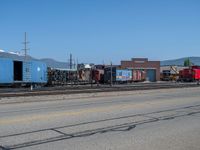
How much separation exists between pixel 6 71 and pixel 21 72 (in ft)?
10.6

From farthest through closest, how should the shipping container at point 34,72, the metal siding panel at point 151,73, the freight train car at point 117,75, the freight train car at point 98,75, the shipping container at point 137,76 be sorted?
the metal siding panel at point 151,73 → the shipping container at point 137,76 → the freight train car at point 117,75 → the freight train car at point 98,75 → the shipping container at point 34,72

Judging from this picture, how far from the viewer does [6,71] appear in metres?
40.2

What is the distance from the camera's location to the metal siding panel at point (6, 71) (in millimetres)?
39719

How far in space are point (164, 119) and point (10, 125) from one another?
5585 mm

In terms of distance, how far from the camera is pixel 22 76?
43.4 m

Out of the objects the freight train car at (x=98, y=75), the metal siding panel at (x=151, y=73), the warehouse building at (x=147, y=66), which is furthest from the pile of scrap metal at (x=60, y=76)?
the metal siding panel at (x=151, y=73)

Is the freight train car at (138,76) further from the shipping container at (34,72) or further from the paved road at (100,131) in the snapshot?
the paved road at (100,131)

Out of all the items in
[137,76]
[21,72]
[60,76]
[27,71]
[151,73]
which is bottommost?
[60,76]

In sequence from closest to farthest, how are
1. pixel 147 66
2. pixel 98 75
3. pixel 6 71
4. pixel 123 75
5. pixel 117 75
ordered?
1. pixel 6 71
2. pixel 117 75
3. pixel 98 75
4. pixel 123 75
5. pixel 147 66

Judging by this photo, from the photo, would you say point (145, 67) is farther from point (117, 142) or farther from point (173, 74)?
point (117, 142)

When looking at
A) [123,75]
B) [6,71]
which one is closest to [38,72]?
Answer: [6,71]

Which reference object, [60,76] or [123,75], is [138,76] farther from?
[60,76]

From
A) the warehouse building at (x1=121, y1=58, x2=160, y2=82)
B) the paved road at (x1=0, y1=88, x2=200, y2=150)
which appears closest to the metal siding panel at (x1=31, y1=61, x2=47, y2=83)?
the paved road at (x1=0, y1=88, x2=200, y2=150)

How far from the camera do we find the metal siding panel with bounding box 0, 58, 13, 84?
39.7 meters
